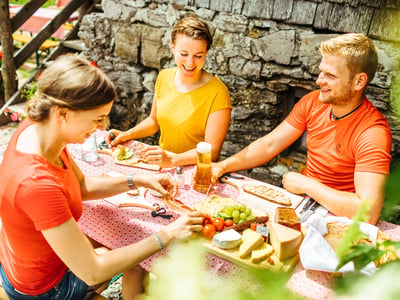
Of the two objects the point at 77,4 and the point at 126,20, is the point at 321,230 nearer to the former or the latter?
the point at 126,20

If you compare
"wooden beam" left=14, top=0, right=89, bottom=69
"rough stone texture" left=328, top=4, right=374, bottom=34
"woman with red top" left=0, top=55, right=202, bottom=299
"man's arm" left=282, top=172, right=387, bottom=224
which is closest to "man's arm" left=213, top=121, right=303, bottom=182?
"man's arm" left=282, top=172, right=387, bottom=224

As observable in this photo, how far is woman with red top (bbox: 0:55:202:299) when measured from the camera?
5.06 ft

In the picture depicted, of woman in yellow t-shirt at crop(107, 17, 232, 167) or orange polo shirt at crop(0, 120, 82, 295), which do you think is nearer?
orange polo shirt at crop(0, 120, 82, 295)

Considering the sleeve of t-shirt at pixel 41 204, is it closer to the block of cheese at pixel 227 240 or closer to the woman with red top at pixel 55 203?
the woman with red top at pixel 55 203

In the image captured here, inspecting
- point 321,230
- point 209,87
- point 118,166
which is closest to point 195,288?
point 321,230

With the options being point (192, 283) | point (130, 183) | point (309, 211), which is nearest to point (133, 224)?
point (130, 183)

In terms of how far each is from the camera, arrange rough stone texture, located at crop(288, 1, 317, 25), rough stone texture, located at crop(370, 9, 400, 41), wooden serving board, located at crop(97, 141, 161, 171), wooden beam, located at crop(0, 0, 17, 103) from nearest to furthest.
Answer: wooden serving board, located at crop(97, 141, 161, 171) → rough stone texture, located at crop(370, 9, 400, 41) → rough stone texture, located at crop(288, 1, 317, 25) → wooden beam, located at crop(0, 0, 17, 103)

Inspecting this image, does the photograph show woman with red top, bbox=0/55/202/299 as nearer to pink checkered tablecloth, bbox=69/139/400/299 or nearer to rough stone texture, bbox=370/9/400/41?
pink checkered tablecloth, bbox=69/139/400/299

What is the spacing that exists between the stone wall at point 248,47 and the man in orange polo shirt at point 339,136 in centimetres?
69

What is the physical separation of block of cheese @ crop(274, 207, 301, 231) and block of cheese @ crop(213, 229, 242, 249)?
21 cm

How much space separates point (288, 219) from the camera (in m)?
1.82

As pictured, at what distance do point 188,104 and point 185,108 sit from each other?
4cm

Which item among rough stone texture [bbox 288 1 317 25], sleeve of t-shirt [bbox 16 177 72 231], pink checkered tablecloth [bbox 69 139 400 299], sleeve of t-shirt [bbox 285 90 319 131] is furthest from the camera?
rough stone texture [bbox 288 1 317 25]

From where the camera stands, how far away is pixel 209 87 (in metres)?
2.88
